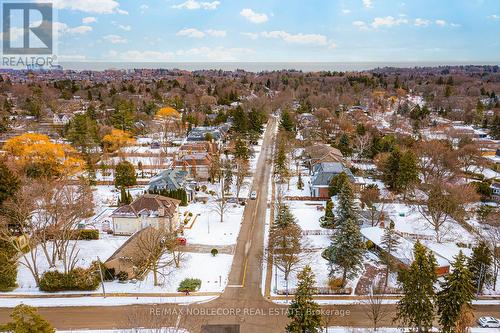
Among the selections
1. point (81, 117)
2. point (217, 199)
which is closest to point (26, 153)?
point (81, 117)

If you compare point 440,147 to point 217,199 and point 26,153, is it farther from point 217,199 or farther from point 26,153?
point 26,153

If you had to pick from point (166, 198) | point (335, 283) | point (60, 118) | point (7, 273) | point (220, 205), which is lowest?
point (335, 283)

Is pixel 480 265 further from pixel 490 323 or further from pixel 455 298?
pixel 455 298

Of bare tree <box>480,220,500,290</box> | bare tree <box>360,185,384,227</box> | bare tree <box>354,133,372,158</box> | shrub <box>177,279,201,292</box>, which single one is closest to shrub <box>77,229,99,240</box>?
shrub <box>177,279,201,292</box>

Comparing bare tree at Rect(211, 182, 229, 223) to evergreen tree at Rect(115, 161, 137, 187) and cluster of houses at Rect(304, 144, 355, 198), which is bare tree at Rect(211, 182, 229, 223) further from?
evergreen tree at Rect(115, 161, 137, 187)

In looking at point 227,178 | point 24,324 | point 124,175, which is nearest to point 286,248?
point 24,324

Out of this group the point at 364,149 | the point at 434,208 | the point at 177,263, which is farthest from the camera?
the point at 364,149
